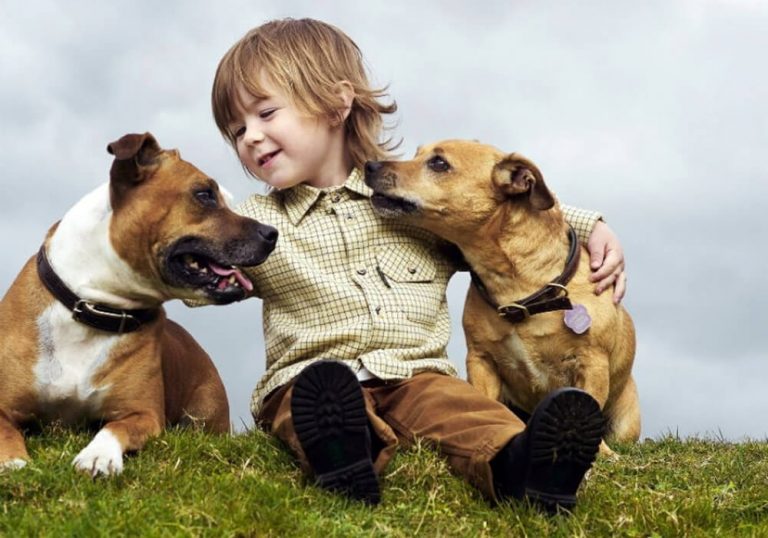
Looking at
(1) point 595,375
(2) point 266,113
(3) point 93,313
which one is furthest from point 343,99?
(1) point 595,375

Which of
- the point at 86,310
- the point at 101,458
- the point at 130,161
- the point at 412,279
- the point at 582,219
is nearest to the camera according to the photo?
the point at 101,458

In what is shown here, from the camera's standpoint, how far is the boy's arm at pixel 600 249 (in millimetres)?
6551

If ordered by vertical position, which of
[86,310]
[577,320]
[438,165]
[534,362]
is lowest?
[534,362]

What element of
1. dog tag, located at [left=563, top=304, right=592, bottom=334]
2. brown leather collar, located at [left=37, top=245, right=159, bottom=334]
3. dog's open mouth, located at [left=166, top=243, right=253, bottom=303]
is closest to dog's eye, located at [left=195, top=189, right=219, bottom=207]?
dog's open mouth, located at [left=166, top=243, right=253, bottom=303]

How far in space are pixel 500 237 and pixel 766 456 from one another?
263 centimetres

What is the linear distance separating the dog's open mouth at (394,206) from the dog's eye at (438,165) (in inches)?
10.9

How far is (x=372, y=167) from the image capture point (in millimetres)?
6070

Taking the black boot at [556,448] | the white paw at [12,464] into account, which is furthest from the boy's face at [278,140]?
the black boot at [556,448]

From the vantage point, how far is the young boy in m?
5.24

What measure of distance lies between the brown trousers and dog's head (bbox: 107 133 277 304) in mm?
799

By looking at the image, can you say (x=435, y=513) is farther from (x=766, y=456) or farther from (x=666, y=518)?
(x=766, y=456)

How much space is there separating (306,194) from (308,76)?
779mm

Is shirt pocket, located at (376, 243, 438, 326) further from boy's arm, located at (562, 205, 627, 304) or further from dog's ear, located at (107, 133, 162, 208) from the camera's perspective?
dog's ear, located at (107, 133, 162, 208)

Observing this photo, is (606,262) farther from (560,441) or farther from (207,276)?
(207,276)
